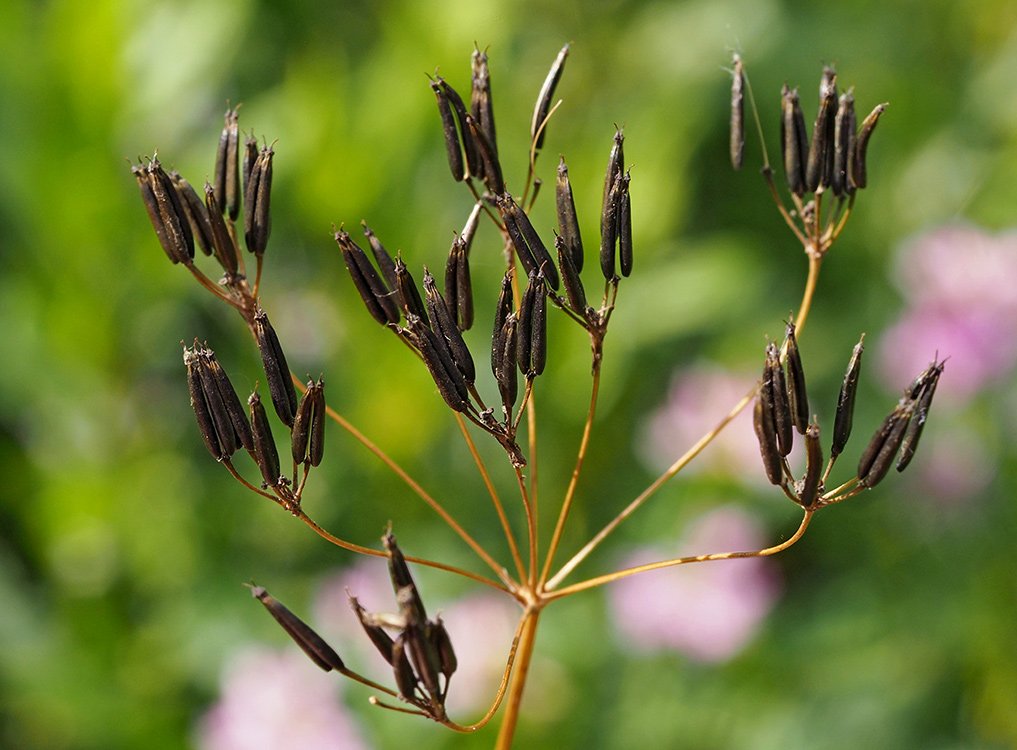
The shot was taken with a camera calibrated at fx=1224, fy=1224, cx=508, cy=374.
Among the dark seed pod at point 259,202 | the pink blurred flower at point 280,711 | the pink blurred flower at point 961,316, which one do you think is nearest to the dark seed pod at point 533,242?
the dark seed pod at point 259,202

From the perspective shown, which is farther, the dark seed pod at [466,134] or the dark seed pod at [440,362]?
the dark seed pod at [466,134]

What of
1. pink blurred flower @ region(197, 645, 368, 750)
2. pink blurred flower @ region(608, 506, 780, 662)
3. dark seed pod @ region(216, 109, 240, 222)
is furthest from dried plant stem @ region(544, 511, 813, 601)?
pink blurred flower @ region(608, 506, 780, 662)

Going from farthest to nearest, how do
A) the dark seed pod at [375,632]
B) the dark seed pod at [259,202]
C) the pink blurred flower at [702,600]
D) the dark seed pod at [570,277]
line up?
the pink blurred flower at [702,600] < the dark seed pod at [259,202] < the dark seed pod at [570,277] < the dark seed pod at [375,632]

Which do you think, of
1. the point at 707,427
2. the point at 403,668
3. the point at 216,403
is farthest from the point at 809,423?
→ the point at 707,427

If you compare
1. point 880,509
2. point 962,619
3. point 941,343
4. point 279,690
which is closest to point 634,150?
point 941,343

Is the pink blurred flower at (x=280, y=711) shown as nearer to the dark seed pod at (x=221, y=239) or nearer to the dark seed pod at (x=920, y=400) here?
the dark seed pod at (x=221, y=239)

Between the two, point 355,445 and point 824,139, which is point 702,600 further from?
point 824,139

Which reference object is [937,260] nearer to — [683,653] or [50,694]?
[683,653]
